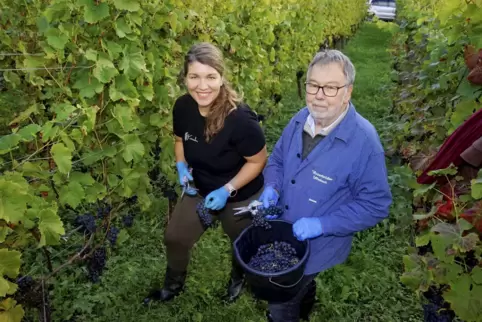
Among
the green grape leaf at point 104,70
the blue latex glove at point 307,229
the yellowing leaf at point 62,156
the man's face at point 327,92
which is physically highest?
the man's face at point 327,92

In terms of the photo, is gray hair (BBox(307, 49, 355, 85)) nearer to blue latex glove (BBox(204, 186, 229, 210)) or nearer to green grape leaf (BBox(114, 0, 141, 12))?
blue latex glove (BBox(204, 186, 229, 210))

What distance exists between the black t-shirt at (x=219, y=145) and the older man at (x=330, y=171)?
35 centimetres

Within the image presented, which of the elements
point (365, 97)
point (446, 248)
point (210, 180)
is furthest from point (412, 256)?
point (365, 97)

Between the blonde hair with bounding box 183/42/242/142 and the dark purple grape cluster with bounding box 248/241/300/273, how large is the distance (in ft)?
2.59

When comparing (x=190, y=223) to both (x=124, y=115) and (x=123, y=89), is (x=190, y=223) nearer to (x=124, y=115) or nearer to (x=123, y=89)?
(x=124, y=115)

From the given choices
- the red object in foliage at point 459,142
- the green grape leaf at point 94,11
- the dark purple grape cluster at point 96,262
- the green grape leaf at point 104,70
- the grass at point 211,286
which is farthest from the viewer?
the grass at point 211,286

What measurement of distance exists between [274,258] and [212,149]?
0.83 m

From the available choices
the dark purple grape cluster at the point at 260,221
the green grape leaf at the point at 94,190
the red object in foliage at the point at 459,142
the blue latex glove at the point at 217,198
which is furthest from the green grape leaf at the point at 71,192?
the red object in foliage at the point at 459,142

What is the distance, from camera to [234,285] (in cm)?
371

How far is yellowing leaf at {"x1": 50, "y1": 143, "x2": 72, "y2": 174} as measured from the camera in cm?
237

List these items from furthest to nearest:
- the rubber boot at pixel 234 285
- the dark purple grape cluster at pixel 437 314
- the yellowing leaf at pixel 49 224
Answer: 1. the rubber boot at pixel 234 285
2. the yellowing leaf at pixel 49 224
3. the dark purple grape cluster at pixel 437 314

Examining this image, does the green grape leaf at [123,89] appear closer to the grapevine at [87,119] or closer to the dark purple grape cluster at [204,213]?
the grapevine at [87,119]

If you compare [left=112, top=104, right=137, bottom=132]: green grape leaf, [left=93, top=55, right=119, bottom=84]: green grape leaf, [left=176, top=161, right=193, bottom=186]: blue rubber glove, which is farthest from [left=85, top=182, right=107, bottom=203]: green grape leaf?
[left=93, top=55, right=119, bottom=84]: green grape leaf

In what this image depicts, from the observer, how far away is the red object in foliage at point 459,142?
1.79 m
